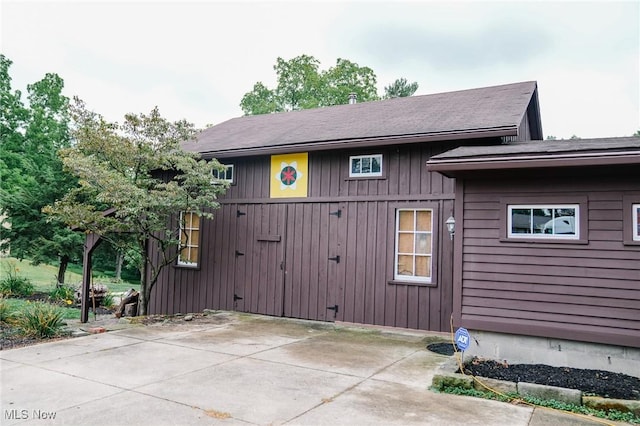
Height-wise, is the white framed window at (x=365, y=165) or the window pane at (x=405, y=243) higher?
the white framed window at (x=365, y=165)

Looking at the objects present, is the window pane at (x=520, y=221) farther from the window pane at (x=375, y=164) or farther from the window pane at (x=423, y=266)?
the window pane at (x=375, y=164)

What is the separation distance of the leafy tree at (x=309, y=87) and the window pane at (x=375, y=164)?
1763 cm

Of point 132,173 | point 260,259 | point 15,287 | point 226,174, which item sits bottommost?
point 15,287

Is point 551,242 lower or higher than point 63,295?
higher

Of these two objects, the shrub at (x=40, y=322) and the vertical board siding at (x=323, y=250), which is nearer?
the shrub at (x=40, y=322)

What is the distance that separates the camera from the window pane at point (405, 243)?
288 inches

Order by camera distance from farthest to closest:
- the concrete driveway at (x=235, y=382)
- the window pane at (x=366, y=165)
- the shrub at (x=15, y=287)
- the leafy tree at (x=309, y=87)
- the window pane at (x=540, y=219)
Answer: the leafy tree at (x=309, y=87) → the shrub at (x=15, y=287) → the window pane at (x=366, y=165) → the window pane at (x=540, y=219) → the concrete driveway at (x=235, y=382)

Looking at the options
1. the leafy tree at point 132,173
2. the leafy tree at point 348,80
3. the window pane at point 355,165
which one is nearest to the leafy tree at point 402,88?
the leafy tree at point 348,80

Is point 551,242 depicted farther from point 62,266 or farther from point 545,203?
point 62,266

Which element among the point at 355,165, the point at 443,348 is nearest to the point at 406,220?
the point at 355,165

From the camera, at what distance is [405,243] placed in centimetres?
736

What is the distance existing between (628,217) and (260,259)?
6.00 metres

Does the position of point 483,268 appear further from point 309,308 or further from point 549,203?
point 309,308

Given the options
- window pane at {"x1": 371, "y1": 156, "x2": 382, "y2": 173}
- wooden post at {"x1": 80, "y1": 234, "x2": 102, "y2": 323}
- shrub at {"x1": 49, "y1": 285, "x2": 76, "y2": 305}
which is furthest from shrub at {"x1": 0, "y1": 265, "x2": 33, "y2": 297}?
window pane at {"x1": 371, "y1": 156, "x2": 382, "y2": 173}
